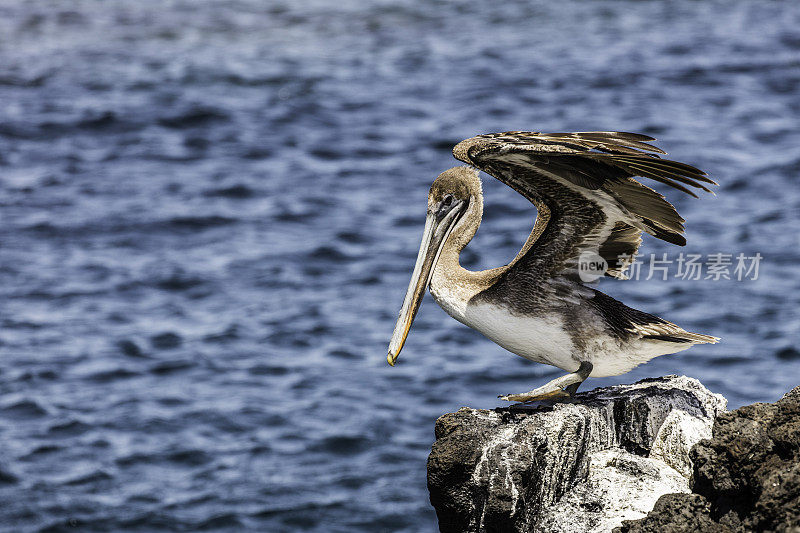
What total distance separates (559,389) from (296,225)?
40.9 feet

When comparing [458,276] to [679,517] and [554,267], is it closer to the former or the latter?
[554,267]

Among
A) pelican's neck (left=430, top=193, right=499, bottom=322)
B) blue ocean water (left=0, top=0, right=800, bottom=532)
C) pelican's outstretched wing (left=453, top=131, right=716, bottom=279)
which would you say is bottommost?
blue ocean water (left=0, top=0, right=800, bottom=532)

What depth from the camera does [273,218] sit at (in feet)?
62.8

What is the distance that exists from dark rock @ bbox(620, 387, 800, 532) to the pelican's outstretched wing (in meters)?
1.30

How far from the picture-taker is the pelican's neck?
705 centimetres

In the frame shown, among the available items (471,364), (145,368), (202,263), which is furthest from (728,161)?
(145,368)

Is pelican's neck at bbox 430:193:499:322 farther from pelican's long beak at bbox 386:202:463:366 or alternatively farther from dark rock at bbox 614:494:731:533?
dark rock at bbox 614:494:731:533

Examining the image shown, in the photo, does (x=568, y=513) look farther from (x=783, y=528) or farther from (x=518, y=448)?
(x=783, y=528)

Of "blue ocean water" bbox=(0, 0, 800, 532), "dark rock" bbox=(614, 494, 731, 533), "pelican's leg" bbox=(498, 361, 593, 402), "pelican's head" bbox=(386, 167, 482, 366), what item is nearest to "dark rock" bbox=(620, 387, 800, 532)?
"dark rock" bbox=(614, 494, 731, 533)

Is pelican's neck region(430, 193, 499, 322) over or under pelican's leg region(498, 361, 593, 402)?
over

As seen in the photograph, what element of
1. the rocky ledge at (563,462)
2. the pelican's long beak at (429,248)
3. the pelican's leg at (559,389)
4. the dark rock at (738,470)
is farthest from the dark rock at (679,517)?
the pelican's long beak at (429,248)

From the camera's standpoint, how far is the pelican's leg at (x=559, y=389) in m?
6.69

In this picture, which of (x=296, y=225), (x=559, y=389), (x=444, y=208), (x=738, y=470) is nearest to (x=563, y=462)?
(x=559, y=389)

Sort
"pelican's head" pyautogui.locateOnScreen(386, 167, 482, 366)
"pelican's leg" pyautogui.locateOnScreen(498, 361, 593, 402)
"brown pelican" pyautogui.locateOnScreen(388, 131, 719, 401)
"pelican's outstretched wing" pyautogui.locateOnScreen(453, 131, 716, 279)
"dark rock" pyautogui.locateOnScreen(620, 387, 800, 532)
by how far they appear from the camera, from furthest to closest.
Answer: "pelican's head" pyautogui.locateOnScreen(386, 167, 482, 366) < "pelican's leg" pyautogui.locateOnScreen(498, 361, 593, 402) < "brown pelican" pyautogui.locateOnScreen(388, 131, 719, 401) < "pelican's outstretched wing" pyautogui.locateOnScreen(453, 131, 716, 279) < "dark rock" pyautogui.locateOnScreen(620, 387, 800, 532)
